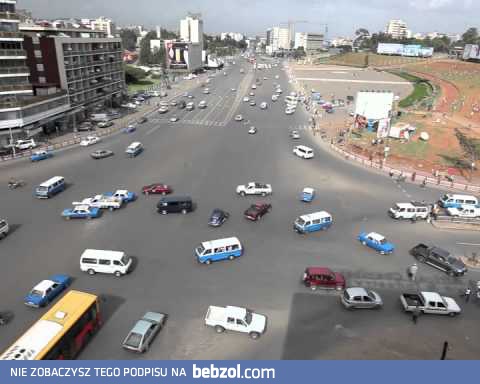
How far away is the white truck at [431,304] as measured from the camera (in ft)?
A: 80.0

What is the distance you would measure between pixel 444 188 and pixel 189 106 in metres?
63.3

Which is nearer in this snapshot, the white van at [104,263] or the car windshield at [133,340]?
the car windshield at [133,340]

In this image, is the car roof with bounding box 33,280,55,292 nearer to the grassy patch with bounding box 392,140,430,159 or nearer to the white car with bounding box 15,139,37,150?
the white car with bounding box 15,139,37,150

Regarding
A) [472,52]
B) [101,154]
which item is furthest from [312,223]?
[472,52]

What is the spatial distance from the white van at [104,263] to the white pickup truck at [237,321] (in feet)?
27.0

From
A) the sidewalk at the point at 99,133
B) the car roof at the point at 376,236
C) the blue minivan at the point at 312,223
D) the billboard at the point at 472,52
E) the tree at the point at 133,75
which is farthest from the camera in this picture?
the billboard at the point at 472,52

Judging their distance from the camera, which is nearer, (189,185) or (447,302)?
(447,302)

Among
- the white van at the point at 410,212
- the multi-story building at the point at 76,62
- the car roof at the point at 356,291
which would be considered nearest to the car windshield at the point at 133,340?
the car roof at the point at 356,291

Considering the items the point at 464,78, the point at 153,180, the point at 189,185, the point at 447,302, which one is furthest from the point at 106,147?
the point at 464,78

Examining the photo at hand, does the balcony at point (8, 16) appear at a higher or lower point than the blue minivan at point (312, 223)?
higher

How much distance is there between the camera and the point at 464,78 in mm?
130000

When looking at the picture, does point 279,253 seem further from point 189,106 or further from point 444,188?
point 189,106

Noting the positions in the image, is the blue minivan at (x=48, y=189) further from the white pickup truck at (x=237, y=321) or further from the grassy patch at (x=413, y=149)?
the grassy patch at (x=413, y=149)

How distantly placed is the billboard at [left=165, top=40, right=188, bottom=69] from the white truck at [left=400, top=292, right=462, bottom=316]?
494ft
